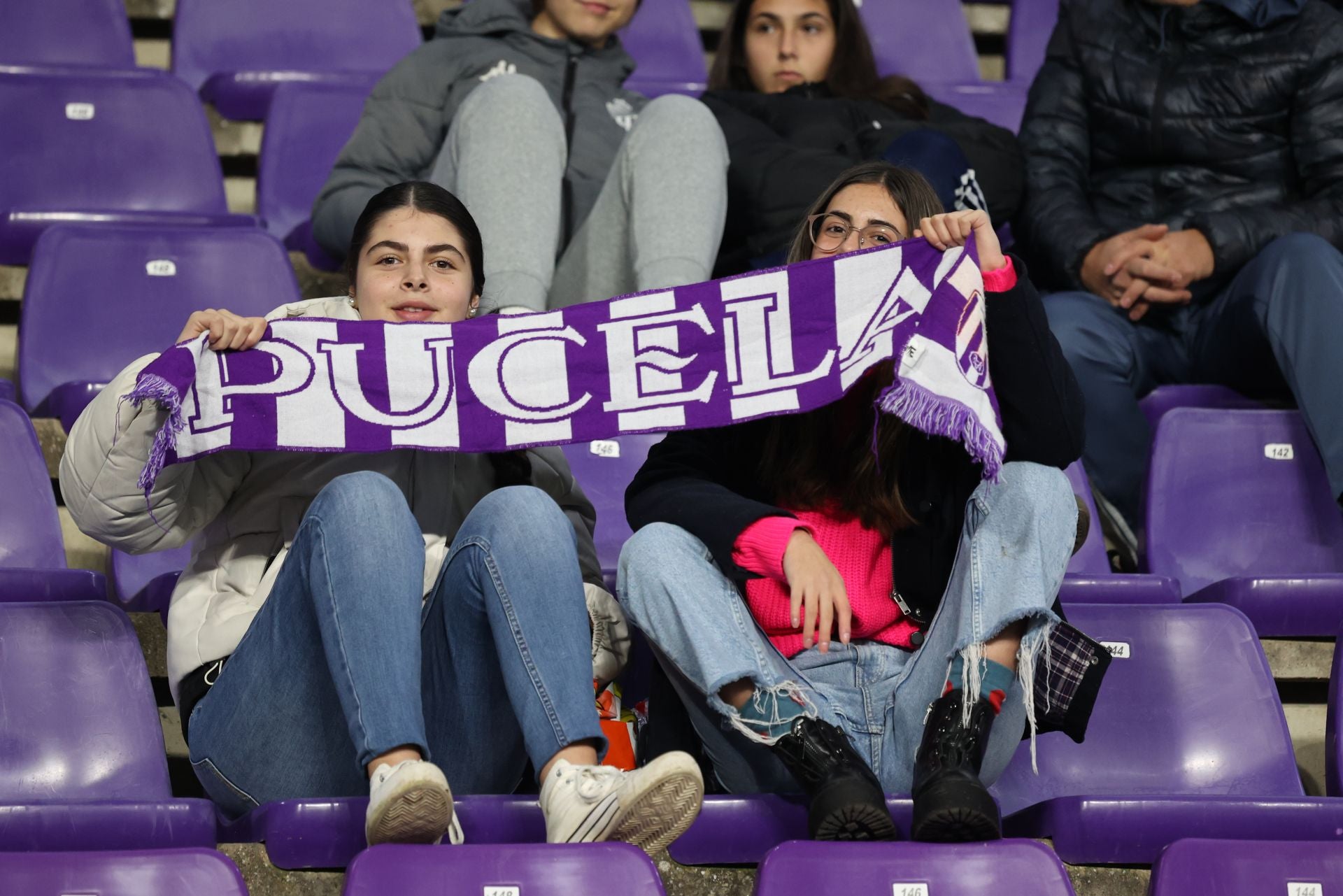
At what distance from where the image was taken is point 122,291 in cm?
275

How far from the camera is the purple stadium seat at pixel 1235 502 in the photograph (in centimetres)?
268

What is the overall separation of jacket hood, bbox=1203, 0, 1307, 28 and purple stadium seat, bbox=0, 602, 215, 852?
2302 millimetres

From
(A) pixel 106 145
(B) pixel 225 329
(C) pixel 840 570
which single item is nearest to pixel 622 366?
(C) pixel 840 570

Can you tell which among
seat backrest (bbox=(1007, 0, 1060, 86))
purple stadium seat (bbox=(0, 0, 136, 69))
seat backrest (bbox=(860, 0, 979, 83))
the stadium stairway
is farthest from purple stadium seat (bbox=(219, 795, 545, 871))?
seat backrest (bbox=(1007, 0, 1060, 86))

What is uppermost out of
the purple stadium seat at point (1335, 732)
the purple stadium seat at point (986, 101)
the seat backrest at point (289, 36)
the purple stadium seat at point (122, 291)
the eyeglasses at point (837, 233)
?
the seat backrest at point (289, 36)

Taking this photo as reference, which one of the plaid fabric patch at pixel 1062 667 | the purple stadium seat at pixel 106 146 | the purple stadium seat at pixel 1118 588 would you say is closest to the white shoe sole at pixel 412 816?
the plaid fabric patch at pixel 1062 667

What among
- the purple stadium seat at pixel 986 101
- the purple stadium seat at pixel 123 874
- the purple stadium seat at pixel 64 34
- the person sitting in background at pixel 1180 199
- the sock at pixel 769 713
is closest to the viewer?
the purple stadium seat at pixel 123 874

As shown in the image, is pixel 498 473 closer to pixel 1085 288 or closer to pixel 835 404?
pixel 835 404

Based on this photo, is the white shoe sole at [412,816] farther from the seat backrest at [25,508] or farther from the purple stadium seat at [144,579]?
the seat backrest at [25,508]

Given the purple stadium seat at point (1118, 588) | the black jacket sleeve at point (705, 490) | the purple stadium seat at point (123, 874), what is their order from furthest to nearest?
the purple stadium seat at point (1118, 588) → the black jacket sleeve at point (705, 490) → the purple stadium seat at point (123, 874)

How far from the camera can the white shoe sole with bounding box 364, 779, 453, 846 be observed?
1576mm

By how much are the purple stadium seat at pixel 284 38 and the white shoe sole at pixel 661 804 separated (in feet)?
7.60

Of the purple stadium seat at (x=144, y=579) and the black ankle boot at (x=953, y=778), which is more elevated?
the purple stadium seat at (x=144, y=579)

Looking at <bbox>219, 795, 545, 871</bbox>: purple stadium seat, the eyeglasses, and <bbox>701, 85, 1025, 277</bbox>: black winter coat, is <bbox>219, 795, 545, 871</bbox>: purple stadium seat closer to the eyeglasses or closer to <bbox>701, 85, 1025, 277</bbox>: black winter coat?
the eyeglasses
